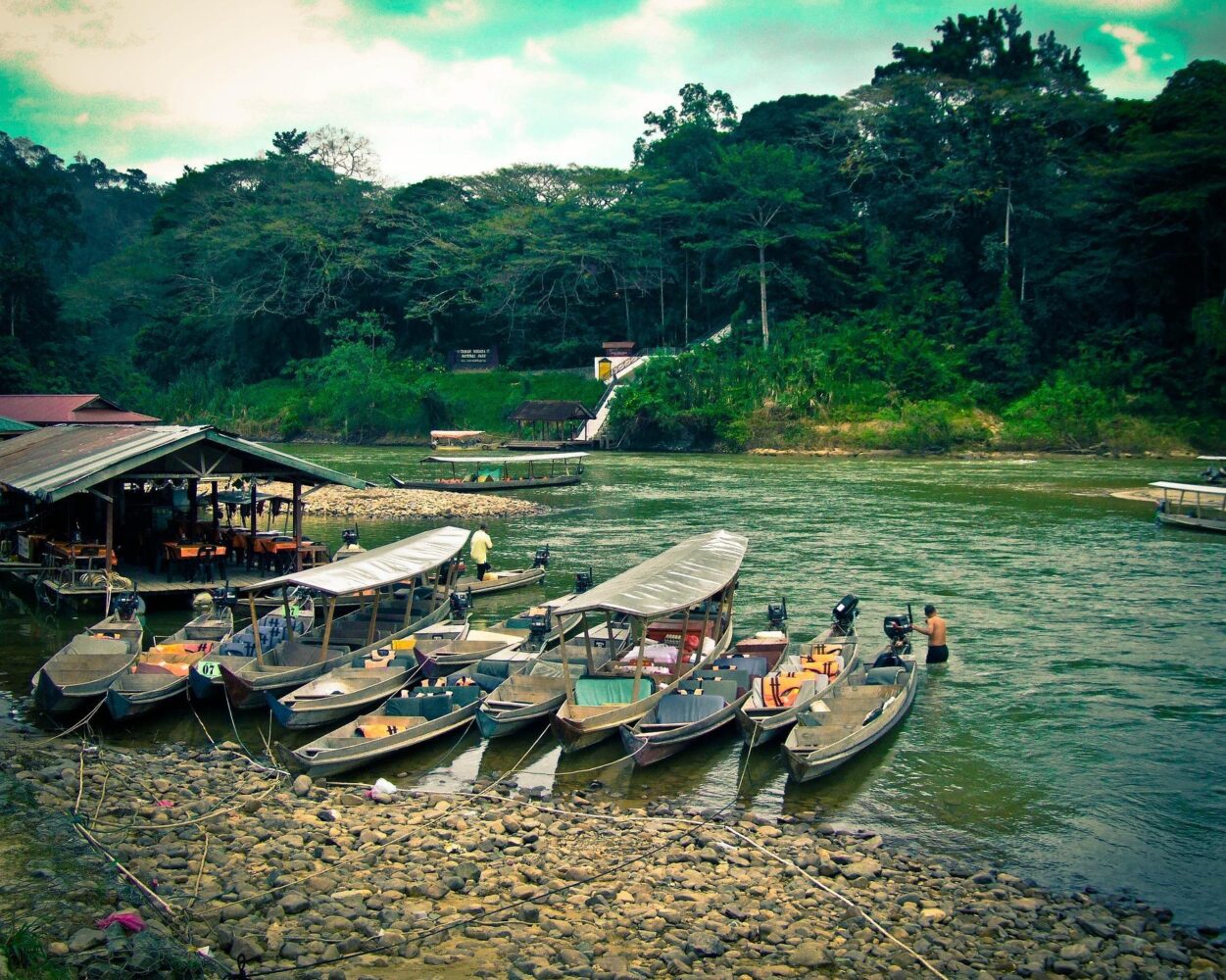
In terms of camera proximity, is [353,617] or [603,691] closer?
[603,691]

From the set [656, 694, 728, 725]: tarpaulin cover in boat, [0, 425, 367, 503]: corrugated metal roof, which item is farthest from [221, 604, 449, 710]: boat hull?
[0, 425, 367, 503]: corrugated metal roof

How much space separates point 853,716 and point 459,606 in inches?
358

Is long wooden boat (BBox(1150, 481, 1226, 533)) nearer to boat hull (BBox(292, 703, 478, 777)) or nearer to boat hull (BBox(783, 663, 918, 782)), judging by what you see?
boat hull (BBox(783, 663, 918, 782))

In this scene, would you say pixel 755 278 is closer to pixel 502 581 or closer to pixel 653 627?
pixel 502 581

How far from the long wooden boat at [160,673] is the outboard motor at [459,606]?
4344 millimetres

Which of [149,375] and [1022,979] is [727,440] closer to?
[149,375]

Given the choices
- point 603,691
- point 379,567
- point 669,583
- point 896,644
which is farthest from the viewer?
point 379,567

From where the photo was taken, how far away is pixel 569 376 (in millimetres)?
80062

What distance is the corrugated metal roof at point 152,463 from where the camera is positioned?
74.7ft

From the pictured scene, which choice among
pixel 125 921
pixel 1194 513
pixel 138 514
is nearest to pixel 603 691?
pixel 125 921

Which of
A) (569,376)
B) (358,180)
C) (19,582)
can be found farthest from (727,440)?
(19,582)

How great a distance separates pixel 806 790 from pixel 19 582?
23118 millimetres

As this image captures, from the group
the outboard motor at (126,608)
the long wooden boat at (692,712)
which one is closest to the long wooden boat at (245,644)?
the outboard motor at (126,608)

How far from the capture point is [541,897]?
36.4ft
